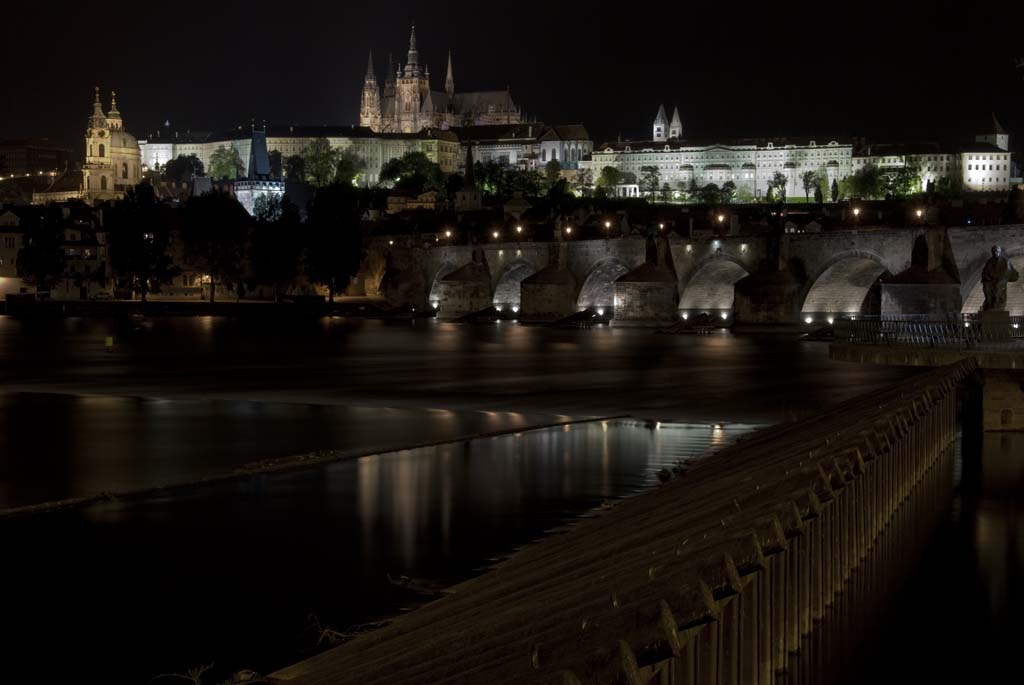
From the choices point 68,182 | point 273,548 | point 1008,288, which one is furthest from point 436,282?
point 68,182

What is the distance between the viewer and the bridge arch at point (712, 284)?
235 ft

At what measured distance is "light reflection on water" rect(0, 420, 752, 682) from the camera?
1122 cm

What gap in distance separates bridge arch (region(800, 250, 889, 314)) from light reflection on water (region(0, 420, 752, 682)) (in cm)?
4413

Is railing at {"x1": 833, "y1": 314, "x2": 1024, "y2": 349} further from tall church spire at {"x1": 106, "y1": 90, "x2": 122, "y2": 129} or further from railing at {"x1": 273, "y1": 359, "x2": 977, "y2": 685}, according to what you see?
tall church spire at {"x1": 106, "y1": 90, "x2": 122, "y2": 129}

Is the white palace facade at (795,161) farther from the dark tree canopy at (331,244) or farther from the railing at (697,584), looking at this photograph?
the railing at (697,584)

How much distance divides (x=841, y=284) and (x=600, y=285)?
19052 millimetres

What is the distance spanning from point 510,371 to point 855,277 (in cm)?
3034

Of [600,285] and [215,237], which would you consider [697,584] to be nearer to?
[600,285]

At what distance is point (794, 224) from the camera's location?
96250mm

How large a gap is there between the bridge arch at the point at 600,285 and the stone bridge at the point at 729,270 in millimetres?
65

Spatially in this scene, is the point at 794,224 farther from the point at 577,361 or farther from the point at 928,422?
the point at 928,422

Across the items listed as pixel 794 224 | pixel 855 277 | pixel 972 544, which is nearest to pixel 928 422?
pixel 972 544

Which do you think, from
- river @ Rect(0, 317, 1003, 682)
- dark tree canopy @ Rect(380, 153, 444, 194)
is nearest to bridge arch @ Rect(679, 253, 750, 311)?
river @ Rect(0, 317, 1003, 682)

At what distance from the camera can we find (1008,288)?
5306 cm
